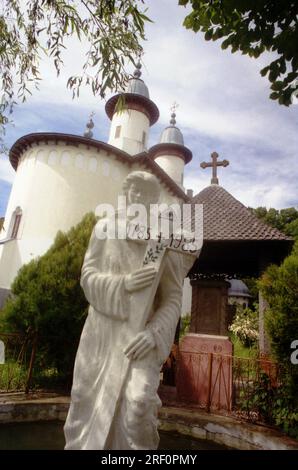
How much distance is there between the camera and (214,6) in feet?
12.8

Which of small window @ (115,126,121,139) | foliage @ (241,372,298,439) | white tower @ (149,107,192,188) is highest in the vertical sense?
white tower @ (149,107,192,188)

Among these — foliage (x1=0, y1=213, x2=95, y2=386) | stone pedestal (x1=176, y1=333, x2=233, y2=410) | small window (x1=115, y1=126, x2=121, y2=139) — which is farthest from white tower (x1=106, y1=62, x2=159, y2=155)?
stone pedestal (x1=176, y1=333, x2=233, y2=410)

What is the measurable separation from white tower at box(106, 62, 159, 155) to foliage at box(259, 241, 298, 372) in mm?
17875

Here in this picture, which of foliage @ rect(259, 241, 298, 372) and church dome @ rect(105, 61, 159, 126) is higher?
church dome @ rect(105, 61, 159, 126)

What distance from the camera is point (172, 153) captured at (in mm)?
27359

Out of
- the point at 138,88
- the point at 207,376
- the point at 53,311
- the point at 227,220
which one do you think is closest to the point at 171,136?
the point at 138,88

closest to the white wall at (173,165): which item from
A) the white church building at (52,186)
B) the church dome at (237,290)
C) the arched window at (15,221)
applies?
the white church building at (52,186)

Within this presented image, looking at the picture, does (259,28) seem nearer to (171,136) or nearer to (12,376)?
(12,376)

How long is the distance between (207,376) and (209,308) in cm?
191

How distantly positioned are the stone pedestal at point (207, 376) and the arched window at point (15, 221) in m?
12.2

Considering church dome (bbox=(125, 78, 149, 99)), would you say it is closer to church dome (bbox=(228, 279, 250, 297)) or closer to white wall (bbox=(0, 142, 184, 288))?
white wall (bbox=(0, 142, 184, 288))

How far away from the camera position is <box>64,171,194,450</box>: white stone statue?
8.05ft
